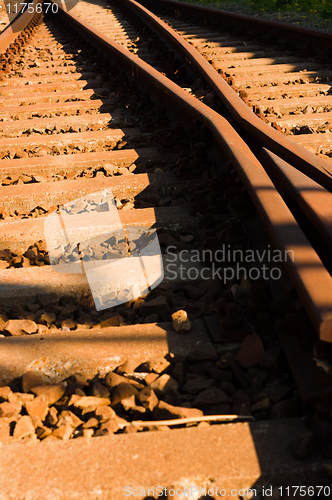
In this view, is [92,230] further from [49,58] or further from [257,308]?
Answer: [49,58]

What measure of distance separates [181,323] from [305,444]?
68 cm

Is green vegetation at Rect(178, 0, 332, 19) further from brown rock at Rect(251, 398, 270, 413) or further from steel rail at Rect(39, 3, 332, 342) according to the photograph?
brown rock at Rect(251, 398, 270, 413)

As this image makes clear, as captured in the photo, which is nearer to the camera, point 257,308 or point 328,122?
point 257,308

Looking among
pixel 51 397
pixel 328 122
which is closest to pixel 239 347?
pixel 51 397

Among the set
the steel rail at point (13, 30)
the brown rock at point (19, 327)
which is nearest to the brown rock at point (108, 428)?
the brown rock at point (19, 327)

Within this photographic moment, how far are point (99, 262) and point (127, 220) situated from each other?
0.47m

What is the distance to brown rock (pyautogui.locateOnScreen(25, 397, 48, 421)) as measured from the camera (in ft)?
5.16

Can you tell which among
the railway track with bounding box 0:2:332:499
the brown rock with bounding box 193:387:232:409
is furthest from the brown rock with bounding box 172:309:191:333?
the brown rock with bounding box 193:387:232:409

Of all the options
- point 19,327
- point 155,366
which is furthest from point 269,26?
point 155,366

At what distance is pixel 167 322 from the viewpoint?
1.98 m

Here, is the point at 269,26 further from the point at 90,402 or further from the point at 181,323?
the point at 90,402

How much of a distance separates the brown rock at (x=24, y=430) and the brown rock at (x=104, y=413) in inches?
8.1

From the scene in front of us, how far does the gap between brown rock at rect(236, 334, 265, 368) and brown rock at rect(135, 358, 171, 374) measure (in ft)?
0.88

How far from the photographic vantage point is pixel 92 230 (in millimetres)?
2643
